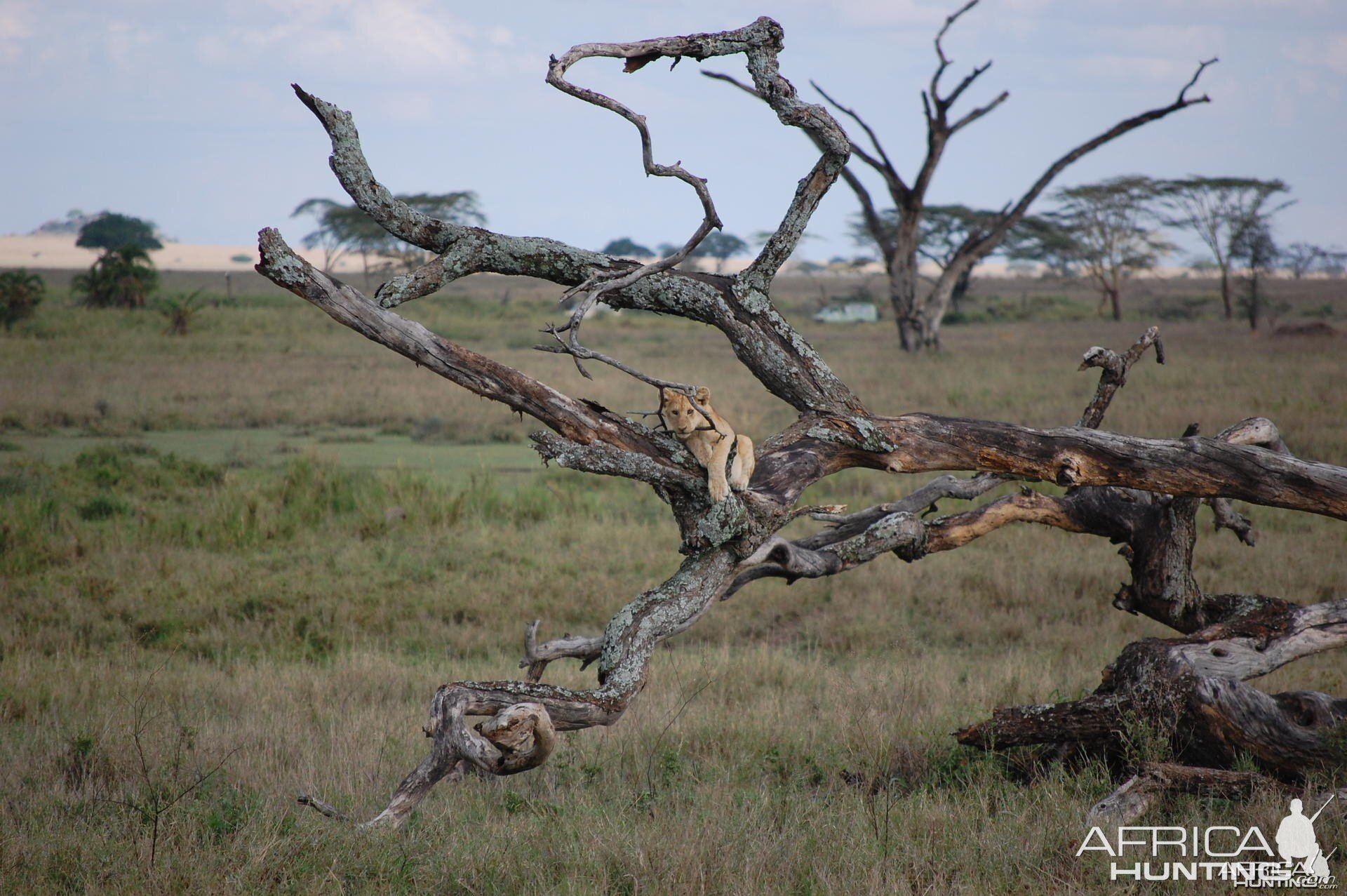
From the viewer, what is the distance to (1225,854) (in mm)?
3855

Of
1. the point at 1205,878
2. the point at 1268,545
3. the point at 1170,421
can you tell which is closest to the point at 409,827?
the point at 1205,878

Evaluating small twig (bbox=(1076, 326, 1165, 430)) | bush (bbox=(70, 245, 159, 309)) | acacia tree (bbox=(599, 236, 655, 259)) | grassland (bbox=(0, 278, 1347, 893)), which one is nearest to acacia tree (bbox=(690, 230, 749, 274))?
acacia tree (bbox=(599, 236, 655, 259))

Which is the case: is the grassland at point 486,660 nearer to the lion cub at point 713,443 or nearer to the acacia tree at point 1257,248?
the lion cub at point 713,443

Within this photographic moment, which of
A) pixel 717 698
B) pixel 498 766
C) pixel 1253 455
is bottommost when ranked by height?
pixel 717 698

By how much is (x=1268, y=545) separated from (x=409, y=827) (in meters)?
8.62

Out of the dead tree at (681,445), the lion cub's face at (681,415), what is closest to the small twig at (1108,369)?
the dead tree at (681,445)

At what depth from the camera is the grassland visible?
382 centimetres

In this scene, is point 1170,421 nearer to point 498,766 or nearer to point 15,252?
point 498,766

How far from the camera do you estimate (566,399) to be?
12.6 feet

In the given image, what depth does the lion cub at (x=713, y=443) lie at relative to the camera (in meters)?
3.98

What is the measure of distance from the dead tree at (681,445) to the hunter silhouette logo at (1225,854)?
123cm

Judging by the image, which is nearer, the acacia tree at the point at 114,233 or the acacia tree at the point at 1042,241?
the acacia tree at the point at 1042,241

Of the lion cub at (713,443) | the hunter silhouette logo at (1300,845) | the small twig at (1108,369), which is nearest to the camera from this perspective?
the hunter silhouette logo at (1300,845)

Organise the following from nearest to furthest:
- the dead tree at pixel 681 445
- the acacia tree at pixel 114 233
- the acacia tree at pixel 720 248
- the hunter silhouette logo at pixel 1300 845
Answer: the dead tree at pixel 681 445, the hunter silhouette logo at pixel 1300 845, the acacia tree at pixel 114 233, the acacia tree at pixel 720 248
